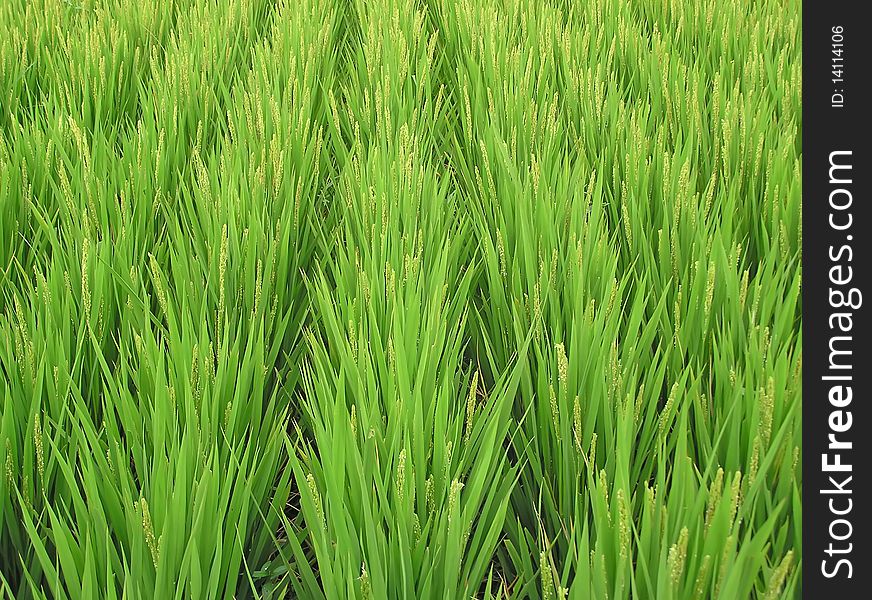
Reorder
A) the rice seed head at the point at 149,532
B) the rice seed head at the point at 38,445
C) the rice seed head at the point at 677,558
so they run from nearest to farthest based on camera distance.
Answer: the rice seed head at the point at 677,558 < the rice seed head at the point at 149,532 < the rice seed head at the point at 38,445

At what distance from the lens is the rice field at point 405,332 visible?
81 centimetres

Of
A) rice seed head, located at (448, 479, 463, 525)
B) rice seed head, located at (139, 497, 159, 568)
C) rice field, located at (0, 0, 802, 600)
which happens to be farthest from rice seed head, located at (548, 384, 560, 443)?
rice seed head, located at (139, 497, 159, 568)

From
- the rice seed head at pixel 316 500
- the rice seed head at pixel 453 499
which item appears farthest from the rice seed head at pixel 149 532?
the rice seed head at pixel 453 499

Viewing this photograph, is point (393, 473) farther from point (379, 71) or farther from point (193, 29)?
point (193, 29)

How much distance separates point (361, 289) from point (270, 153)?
559mm

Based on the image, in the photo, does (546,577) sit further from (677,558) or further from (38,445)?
(38,445)
